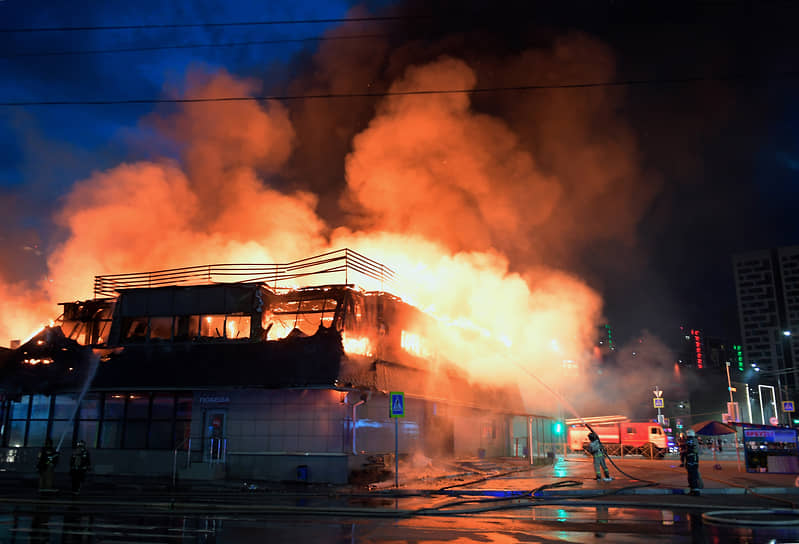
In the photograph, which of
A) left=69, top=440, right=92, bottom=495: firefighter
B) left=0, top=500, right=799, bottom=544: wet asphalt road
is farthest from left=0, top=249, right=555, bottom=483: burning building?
left=0, top=500, right=799, bottom=544: wet asphalt road

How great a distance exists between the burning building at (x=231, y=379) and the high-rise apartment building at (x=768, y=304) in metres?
168

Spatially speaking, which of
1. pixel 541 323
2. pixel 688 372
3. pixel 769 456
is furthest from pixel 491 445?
pixel 688 372

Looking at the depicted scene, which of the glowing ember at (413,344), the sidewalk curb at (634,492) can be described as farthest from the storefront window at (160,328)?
the sidewalk curb at (634,492)

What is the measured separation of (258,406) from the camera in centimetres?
2353

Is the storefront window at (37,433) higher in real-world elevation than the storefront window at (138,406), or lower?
lower

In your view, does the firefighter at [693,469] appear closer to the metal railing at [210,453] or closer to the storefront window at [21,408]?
the metal railing at [210,453]

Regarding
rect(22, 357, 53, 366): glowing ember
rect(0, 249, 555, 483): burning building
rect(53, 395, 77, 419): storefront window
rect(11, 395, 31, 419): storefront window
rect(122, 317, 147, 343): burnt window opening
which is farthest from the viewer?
rect(11, 395, 31, 419): storefront window

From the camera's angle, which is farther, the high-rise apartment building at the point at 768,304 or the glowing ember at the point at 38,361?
the high-rise apartment building at the point at 768,304

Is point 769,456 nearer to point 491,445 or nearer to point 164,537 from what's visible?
point 491,445

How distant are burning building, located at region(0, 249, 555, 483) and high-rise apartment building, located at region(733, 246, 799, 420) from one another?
168341 millimetres

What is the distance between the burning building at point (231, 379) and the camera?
886 inches

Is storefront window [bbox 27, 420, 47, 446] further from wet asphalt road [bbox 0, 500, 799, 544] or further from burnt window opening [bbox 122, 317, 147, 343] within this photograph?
wet asphalt road [bbox 0, 500, 799, 544]

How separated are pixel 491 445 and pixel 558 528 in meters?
25.0

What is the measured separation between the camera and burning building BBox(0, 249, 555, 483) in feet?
73.9
